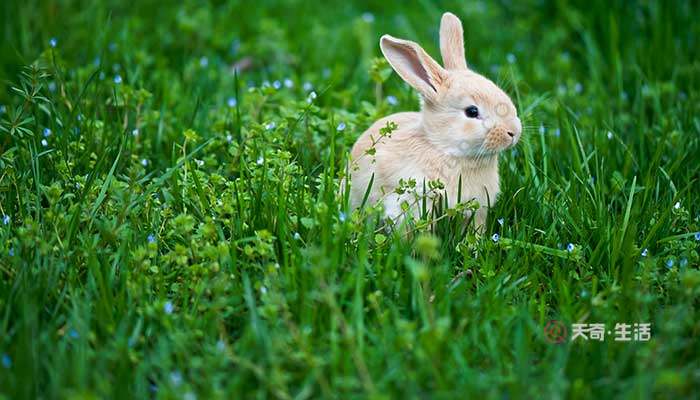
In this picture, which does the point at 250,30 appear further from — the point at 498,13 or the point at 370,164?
the point at 370,164

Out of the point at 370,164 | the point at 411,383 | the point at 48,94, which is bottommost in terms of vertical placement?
the point at 411,383

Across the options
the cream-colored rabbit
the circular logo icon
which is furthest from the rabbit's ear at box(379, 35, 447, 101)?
the circular logo icon

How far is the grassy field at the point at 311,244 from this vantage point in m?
2.77

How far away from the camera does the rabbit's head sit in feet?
11.7

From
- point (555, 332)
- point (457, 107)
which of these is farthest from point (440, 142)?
point (555, 332)

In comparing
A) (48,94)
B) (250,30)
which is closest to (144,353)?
(48,94)

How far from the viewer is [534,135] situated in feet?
15.0

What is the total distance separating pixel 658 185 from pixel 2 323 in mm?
2761

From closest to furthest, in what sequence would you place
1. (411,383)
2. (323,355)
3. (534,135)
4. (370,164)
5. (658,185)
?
(411,383)
(323,355)
(370,164)
(658,185)
(534,135)

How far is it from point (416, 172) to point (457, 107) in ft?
1.02

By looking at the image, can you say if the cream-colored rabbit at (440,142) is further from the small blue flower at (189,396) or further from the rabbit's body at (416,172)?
the small blue flower at (189,396)

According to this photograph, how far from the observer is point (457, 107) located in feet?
11.9

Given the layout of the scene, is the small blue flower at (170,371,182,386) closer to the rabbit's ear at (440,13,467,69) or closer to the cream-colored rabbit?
the cream-colored rabbit

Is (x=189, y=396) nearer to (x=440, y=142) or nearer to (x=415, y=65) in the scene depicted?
(x=440, y=142)
